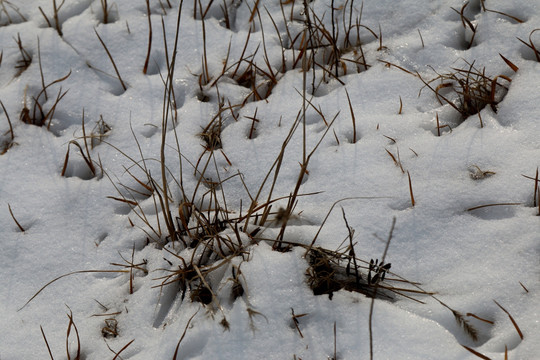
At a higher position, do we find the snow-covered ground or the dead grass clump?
the dead grass clump

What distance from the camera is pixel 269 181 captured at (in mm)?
2072

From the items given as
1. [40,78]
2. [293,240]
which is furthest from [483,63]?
[40,78]

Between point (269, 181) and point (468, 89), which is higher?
point (468, 89)

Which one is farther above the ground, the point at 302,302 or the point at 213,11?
the point at 213,11

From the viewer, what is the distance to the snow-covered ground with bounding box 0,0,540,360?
5.36 ft

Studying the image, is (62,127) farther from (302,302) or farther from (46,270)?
(302,302)

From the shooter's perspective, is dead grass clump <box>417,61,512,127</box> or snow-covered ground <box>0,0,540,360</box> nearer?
snow-covered ground <box>0,0,540,360</box>

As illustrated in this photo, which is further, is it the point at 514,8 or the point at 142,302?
the point at 514,8

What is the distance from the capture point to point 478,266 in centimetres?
167

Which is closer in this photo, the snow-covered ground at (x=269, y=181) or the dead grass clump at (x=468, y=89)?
the snow-covered ground at (x=269, y=181)

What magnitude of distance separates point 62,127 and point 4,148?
260mm

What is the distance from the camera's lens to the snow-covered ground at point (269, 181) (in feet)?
5.36

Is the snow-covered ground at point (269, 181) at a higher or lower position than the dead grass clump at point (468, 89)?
lower

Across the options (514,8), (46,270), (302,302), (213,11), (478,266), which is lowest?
(46,270)
